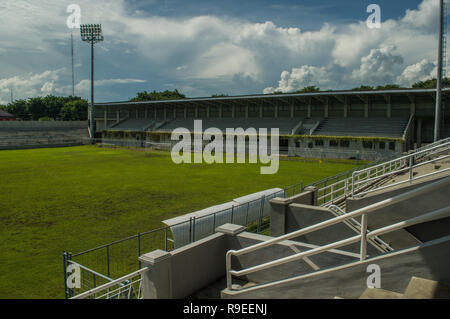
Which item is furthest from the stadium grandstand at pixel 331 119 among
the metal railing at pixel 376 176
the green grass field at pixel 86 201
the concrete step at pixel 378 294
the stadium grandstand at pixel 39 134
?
the concrete step at pixel 378 294

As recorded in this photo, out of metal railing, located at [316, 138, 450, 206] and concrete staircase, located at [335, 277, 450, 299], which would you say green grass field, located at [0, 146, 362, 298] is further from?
concrete staircase, located at [335, 277, 450, 299]

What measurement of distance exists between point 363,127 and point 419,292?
4792 centimetres

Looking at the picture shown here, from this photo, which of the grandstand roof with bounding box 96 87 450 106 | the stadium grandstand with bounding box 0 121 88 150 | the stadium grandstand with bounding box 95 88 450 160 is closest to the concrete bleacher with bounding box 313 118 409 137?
the stadium grandstand with bounding box 95 88 450 160

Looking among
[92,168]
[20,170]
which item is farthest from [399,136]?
[20,170]

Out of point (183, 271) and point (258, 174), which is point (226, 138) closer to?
point (258, 174)

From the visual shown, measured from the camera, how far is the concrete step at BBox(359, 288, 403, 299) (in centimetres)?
469

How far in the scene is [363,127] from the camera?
48.6 meters

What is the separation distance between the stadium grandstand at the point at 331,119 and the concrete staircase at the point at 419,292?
40311 mm

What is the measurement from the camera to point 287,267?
27.7 feet

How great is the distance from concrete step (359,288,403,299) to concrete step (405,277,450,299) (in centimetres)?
28

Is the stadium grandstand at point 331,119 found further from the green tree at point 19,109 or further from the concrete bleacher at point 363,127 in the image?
the green tree at point 19,109

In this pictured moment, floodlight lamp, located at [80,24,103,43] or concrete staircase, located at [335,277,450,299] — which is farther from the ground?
floodlight lamp, located at [80,24,103,43]

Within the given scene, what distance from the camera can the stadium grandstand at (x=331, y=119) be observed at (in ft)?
147

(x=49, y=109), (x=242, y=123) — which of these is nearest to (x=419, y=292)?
(x=242, y=123)
